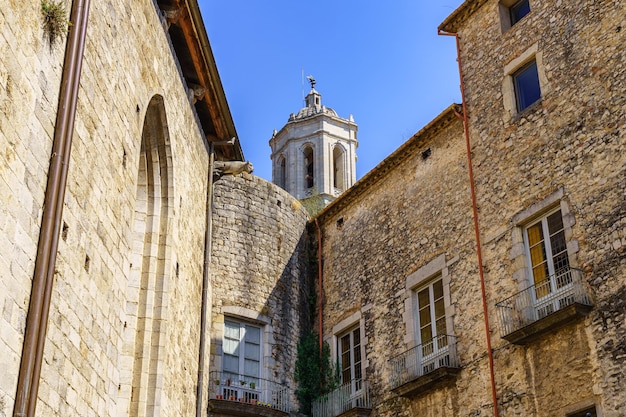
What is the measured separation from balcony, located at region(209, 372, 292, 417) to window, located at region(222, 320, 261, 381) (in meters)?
0.10

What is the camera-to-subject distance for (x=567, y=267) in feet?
41.4

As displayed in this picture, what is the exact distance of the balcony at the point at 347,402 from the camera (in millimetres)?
16016

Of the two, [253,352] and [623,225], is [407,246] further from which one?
[623,225]

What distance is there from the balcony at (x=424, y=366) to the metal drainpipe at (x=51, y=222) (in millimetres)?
8283

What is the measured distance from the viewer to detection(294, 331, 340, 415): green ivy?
1741 cm

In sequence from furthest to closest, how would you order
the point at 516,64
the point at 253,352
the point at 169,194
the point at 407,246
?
1. the point at 253,352
2. the point at 407,246
3. the point at 516,64
4. the point at 169,194

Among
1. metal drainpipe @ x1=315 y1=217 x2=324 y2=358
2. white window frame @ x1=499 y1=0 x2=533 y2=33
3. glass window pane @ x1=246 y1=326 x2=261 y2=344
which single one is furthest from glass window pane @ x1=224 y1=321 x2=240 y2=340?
white window frame @ x1=499 y1=0 x2=533 y2=33

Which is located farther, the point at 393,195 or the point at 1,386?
the point at 393,195

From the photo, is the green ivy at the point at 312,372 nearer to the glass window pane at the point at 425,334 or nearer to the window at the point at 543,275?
the glass window pane at the point at 425,334

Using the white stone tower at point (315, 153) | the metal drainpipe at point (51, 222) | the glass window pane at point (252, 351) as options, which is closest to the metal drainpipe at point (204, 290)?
the glass window pane at point (252, 351)

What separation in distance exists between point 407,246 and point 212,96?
4.64 m

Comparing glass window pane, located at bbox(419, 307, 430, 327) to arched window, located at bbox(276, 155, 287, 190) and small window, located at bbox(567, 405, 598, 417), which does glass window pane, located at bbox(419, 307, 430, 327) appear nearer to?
small window, located at bbox(567, 405, 598, 417)

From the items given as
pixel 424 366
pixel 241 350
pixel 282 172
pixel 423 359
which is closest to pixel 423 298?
pixel 423 359

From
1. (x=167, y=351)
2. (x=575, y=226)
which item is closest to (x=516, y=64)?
(x=575, y=226)
